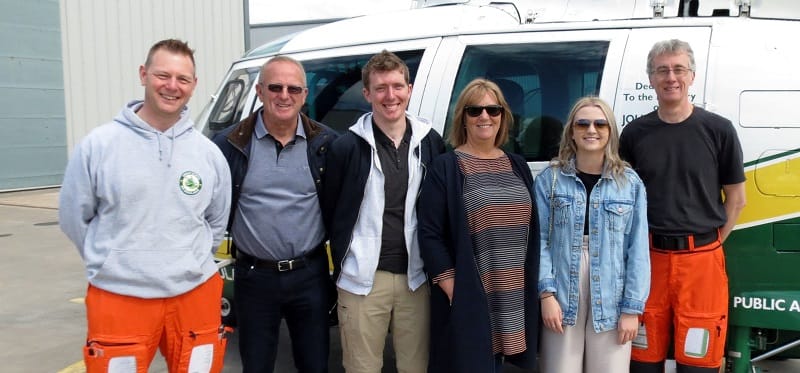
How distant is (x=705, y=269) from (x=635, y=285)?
1.17 feet

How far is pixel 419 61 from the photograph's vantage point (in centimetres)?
371

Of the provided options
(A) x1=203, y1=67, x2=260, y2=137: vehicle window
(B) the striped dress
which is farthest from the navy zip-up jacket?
(A) x1=203, y1=67, x2=260, y2=137: vehicle window

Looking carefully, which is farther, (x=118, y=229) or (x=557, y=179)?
(x=557, y=179)

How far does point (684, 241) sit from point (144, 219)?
7.22 ft

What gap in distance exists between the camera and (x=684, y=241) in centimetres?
280

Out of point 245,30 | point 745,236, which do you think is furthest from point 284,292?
point 245,30

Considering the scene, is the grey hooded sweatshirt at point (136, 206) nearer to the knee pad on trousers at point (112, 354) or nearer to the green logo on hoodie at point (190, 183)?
the green logo on hoodie at point (190, 183)

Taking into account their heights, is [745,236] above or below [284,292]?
above

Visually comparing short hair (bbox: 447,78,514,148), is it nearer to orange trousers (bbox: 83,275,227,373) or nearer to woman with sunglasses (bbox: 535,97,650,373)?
woman with sunglasses (bbox: 535,97,650,373)

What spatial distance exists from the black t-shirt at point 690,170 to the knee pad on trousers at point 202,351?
6.25 feet

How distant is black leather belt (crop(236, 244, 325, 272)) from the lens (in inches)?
111

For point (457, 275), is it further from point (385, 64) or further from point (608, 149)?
point (385, 64)

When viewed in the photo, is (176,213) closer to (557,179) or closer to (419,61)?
(557,179)

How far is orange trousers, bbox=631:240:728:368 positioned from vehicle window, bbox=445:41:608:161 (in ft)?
2.83
